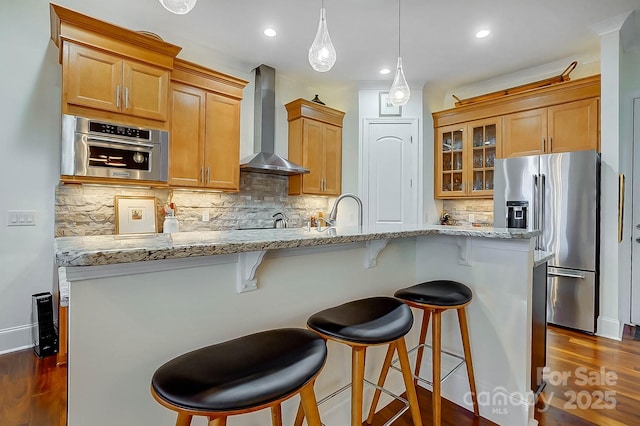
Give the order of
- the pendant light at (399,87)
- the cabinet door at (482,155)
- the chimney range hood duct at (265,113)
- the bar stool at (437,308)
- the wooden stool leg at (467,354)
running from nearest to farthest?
the bar stool at (437,308) < the wooden stool leg at (467,354) < the pendant light at (399,87) < the chimney range hood duct at (265,113) < the cabinet door at (482,155)

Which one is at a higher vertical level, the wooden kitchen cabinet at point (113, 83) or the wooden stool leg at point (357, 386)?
the wooden kitchen cabinet at point (113, 83)

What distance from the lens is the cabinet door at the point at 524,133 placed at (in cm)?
359

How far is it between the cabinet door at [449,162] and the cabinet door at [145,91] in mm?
3522

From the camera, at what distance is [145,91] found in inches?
106

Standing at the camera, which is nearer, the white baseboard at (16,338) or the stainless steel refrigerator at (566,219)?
the white baseboard at (16,338)

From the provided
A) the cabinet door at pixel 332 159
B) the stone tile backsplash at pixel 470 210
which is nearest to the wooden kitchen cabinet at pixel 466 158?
the stone tile backsplash at pixel 470 210

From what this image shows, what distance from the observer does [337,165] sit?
4.43 metres

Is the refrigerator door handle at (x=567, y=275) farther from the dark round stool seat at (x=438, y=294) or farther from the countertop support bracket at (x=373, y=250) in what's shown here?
the countertop support bracket at (x=373, y=250)

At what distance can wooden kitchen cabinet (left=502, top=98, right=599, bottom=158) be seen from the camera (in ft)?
10.8

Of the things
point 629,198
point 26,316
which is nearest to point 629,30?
point 629,198

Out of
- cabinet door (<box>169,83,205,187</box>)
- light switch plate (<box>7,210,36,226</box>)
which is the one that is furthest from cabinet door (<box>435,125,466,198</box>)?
light switch plate (<box>7,210,36,226</box>)

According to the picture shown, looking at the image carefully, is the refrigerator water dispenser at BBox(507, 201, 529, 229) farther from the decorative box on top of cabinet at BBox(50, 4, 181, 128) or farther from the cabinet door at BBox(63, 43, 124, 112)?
the cabinet door at BBox(63, 43, 124, 112)

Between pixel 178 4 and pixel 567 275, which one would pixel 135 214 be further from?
pixel 567 275

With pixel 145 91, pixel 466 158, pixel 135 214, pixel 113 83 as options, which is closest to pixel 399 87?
pixel 145 91
